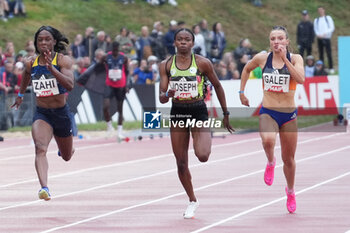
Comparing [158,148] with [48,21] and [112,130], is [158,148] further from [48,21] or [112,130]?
[48,21]

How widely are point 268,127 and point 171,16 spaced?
3056 cm

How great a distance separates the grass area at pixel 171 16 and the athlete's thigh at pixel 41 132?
23.0 meters

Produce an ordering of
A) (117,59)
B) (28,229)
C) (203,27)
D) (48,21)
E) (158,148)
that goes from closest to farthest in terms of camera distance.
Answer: (28,229) < (158,148) < (117,59) < (203,27) < (48,21)

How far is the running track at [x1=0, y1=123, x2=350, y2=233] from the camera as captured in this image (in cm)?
1137

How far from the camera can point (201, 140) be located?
11.8 meters

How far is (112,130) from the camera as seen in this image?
26.3 meters

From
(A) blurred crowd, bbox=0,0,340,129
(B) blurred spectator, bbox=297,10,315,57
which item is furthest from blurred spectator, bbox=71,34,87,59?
(B) blurred spectator, bbox=297,10,315,57

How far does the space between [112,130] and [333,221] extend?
15.3 meters

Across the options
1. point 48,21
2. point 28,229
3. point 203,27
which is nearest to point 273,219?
point 28,229

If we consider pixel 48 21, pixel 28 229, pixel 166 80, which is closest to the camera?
pixel 28 229

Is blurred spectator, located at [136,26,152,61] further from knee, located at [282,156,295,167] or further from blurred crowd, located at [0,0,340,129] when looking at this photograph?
knee, located at [282,156,295,167]

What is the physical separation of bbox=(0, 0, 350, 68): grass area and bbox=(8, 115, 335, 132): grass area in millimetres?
7764

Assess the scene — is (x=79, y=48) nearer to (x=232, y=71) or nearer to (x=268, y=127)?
(x=232, y=71)

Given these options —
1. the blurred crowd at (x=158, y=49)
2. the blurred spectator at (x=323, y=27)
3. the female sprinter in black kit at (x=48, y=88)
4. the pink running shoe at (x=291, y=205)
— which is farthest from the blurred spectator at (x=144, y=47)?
the pink running shoe at (x=291, y=205)
